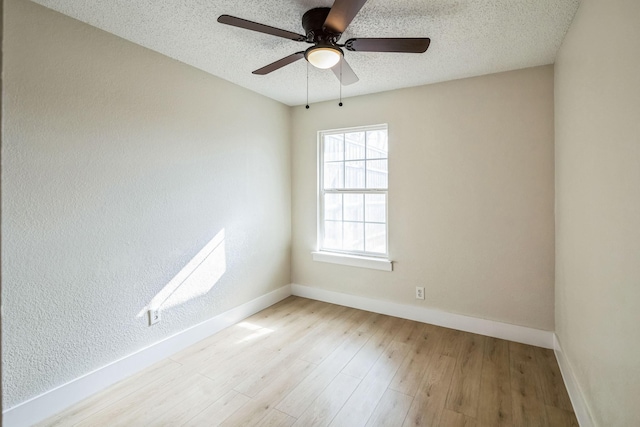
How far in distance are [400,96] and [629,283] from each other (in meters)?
2.56

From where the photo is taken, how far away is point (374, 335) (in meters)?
3.19

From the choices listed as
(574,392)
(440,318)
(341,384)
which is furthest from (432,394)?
(440,318)

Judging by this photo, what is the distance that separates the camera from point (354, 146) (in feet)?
12.8

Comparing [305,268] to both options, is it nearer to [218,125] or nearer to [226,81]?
[218,125]

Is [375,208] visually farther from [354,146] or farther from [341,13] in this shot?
[341,13]

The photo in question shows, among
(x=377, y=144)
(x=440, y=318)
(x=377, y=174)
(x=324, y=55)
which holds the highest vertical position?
(x=324, y=55)

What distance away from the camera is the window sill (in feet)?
12.0

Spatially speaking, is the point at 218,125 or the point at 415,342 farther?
the point at 218,125

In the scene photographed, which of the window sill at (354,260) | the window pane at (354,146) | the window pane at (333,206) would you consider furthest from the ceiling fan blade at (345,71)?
the window sill at (354,260)

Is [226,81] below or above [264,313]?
above

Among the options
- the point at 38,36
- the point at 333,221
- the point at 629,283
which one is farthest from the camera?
the point at 333,221

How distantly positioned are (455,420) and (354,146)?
8.91 feet

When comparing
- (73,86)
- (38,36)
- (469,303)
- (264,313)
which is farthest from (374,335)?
(38,36)

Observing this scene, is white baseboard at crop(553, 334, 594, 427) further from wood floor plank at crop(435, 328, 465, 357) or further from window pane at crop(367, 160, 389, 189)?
window pane at crop(367, 160, 389, 189)
